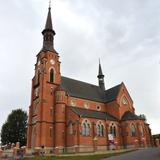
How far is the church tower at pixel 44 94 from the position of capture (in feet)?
154

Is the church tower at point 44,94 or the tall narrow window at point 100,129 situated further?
the tall narrow window at point 100,129

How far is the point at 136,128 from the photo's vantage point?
5294 centimetres

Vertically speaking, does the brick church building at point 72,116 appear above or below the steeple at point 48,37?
below

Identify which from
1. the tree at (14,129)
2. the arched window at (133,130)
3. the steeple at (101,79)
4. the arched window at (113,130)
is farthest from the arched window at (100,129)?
the tree at (14,129)

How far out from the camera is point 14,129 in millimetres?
66812

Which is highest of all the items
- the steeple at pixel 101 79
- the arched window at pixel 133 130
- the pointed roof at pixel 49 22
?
the pointed roof at pixel 49 22

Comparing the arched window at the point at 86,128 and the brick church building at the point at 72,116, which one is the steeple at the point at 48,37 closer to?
the brick church building at the point at 72,116

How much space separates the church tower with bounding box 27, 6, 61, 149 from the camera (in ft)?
154

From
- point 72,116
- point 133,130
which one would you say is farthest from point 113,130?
point 72,116

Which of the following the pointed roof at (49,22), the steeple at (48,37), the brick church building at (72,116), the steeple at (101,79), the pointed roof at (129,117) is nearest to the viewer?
the brick church building at (72,116)

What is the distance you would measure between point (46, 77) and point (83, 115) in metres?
11.5

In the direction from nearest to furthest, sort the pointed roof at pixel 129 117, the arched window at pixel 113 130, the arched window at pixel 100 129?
the arched window at pixel 100 129 < the arched window at pixel 113 130 < the pointed roof at pixel 129 117

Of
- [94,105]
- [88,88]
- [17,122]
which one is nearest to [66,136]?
[94,105]

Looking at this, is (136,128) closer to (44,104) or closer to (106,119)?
(106,119)
